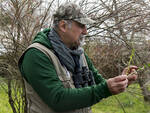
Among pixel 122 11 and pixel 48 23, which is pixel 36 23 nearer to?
pixel 48 23

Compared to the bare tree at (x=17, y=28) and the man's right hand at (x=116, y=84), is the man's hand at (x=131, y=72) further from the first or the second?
the bare tree at (x=17, y=28)

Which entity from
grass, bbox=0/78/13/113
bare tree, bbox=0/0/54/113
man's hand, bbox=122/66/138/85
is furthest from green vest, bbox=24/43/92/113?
grass, bbox=0/78/13/113

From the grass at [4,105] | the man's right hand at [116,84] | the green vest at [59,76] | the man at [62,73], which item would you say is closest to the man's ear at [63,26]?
the man at [62,73]

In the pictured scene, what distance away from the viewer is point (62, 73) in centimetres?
177

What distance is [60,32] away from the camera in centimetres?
196

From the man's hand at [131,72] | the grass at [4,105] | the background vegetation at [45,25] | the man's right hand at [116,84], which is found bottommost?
the grass at [4,105]

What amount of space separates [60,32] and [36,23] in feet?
4.15

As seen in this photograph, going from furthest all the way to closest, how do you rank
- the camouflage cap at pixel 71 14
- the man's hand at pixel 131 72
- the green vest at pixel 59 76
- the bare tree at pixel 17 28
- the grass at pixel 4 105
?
1. the grass at pixel 4 105
2. the bare tree at pixel 17 28
3. the man's hand at pixel 131 72
4. the camouflage cap at pixel 71 14
5. the green vest at pixel 59 76

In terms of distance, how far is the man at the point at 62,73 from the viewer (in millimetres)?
1607

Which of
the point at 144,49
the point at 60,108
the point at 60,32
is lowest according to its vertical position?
the point at 144,49

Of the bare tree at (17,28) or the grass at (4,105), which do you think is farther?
the grass at (4,105)

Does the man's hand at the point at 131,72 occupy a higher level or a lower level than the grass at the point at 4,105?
higher

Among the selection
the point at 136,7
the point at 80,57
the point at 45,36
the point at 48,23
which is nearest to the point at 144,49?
the point at 136,7

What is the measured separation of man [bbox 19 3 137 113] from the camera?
1.61 m
